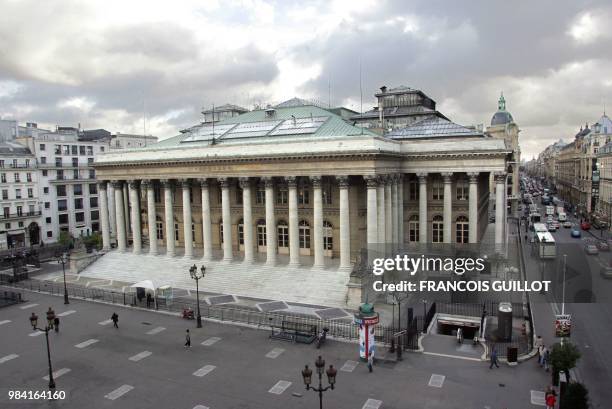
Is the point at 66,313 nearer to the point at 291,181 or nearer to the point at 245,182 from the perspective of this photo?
the point at 245,182

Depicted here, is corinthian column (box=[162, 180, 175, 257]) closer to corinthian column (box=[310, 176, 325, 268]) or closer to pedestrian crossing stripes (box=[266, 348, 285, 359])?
corinthian column (box=[310, 176, 325, 268])

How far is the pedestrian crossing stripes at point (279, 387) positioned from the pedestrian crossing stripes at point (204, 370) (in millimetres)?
4104

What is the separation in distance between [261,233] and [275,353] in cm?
2223

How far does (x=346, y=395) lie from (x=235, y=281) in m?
21.5

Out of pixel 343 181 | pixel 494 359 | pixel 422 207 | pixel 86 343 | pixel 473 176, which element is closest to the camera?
pixel 494 359

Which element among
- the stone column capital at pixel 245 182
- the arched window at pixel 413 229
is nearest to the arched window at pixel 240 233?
the stone column capital at pixel 245 182

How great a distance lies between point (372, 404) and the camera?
2202cm

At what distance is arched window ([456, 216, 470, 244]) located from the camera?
4578 cm

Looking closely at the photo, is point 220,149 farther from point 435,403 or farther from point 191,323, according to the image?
point 435,403

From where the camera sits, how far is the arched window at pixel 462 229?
45784 mm

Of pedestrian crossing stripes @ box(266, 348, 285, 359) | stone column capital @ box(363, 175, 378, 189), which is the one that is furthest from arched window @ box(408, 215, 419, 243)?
pedestrian crossing stripes @ box(266, 348, 285, 359)

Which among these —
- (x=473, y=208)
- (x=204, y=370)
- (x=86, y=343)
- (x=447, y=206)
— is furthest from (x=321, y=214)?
(x=86, y=343)

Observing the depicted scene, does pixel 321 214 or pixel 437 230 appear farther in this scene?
pixel 437 230

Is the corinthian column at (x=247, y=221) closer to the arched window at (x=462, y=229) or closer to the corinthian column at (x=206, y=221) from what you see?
the corinthian column at (x=206, y=221)
